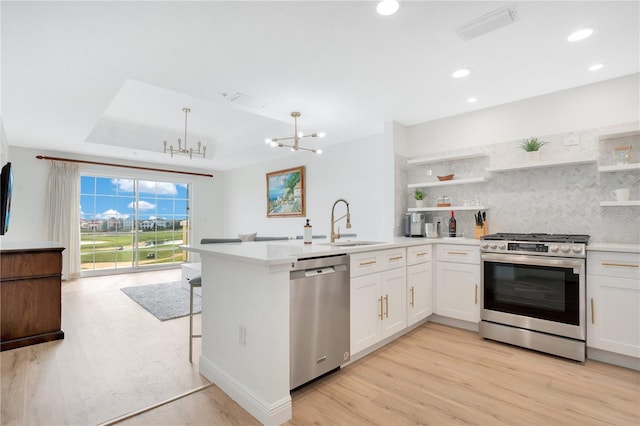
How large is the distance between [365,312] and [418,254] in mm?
1033

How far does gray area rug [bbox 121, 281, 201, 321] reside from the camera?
151 inches

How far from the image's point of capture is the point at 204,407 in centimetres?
190

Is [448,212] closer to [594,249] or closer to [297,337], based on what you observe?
[594,249]

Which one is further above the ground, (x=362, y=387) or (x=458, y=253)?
(x=458, y=253)

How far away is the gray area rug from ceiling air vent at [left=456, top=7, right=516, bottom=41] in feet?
13.2

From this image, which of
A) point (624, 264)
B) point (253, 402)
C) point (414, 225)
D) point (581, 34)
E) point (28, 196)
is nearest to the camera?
point (253, 402)

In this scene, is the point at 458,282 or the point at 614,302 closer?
the point at 614,302

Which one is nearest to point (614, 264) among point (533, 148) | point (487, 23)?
point (533, 148)

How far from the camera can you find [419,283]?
3215mm

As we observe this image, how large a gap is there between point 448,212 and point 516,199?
790 millimetres

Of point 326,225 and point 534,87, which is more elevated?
point 534,87

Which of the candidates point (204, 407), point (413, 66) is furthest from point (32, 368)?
point (413, 66)

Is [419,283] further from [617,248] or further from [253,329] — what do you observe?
[253,329]

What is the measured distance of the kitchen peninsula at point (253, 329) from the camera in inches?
68.6
